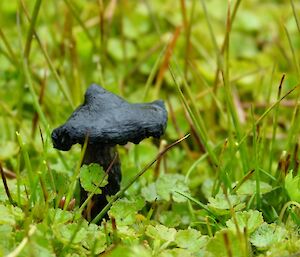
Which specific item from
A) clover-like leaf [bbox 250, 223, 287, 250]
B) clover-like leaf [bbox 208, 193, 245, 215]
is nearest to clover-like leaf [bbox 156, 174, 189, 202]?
clover-like leaf [bbox 208, 193, 245, 215]

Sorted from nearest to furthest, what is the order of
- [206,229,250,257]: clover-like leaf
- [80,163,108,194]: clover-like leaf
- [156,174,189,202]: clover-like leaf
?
1. [206,229,250,257]: clover-like leaf
2. [80,163,108,194]: clover-like leaf
3. [156,174,189,202]: clover-like leaf

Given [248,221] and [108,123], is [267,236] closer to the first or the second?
[248,221]

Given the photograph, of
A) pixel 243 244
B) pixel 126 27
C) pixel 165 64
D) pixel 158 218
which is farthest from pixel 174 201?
pixel 126 27

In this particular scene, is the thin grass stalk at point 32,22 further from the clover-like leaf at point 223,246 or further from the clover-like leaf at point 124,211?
the clover-like leaf at point 223,246

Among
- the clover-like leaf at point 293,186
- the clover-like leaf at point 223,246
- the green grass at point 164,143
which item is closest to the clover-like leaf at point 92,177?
the green grass at point 164,143

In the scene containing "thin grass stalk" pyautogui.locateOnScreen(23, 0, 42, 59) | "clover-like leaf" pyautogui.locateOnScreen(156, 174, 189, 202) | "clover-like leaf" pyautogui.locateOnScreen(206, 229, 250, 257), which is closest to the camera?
"clover-like leaf" pyautogui.locateOnScreen(206, 229, 250, 257)

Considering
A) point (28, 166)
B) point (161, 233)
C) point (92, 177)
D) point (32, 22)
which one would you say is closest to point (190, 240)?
point (161, 233)

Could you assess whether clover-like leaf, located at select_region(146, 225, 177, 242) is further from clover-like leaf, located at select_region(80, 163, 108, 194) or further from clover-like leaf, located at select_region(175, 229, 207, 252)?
clover-like leaf, located at select_region(80, 163, 108, 194)

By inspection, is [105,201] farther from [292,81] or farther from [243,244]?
[292,81]
